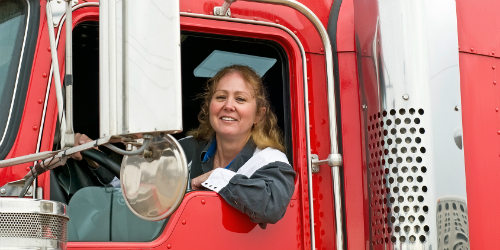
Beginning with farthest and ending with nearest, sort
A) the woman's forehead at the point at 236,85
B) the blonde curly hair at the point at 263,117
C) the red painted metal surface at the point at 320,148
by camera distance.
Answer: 1. the woman's forehead at the point at 236,85
2. the blonde curly hair at the point at 263,117
3. the red painted metal surface at the point at 320,148

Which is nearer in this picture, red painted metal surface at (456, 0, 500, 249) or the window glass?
the window glass

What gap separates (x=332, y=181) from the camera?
257cm

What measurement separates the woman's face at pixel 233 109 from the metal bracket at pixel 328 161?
1.47 ft

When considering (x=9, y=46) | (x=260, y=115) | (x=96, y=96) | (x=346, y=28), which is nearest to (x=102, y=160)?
(x=9, y=46)

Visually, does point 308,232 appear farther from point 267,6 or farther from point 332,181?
point 267,6

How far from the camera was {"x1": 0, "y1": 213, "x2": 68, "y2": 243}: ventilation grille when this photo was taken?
1673 mm

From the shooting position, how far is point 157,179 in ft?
5.87

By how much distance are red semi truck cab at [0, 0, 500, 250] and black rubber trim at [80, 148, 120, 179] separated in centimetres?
23

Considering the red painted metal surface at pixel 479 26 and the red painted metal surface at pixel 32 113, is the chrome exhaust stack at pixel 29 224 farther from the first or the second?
the red painted metal surface at pixel 479 26

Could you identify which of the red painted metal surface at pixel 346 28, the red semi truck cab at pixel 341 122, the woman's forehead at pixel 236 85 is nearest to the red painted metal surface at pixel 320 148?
the red semi truck cab at pixel 341 122

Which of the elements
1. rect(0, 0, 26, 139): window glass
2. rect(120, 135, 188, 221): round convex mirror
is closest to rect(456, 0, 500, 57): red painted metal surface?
rect(120, 135, 188, 221): round convex mirror

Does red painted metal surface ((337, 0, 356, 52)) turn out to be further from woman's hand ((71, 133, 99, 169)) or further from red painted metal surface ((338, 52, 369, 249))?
woman's hand ((71, 133, 99, 169))

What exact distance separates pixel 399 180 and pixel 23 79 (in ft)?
4.55

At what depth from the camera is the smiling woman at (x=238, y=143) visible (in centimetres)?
246
